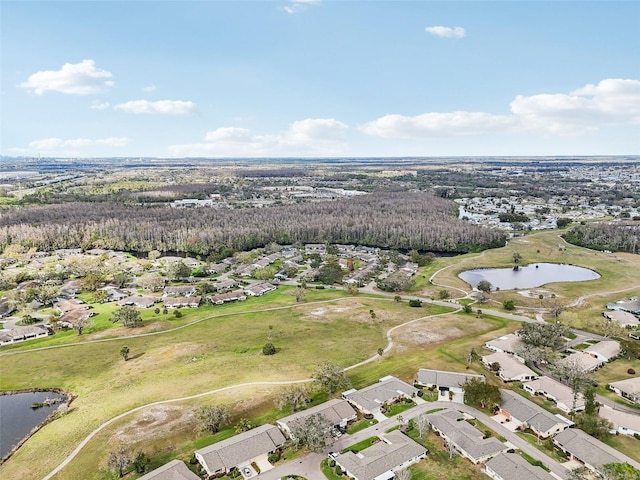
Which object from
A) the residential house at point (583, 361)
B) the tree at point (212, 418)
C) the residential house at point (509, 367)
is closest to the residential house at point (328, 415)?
the tree at point (212, 418)

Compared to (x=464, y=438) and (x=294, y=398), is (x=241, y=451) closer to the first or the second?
(x=294, y=398)

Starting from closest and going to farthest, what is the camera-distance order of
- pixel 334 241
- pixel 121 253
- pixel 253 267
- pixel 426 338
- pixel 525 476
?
pixel 525 476 < pixel 426 338 < pixel 253 267 < pixel 121 253 < pixel 334 241

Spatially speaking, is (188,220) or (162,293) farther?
(188,220)

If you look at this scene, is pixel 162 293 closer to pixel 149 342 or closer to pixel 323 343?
pixel 149 342

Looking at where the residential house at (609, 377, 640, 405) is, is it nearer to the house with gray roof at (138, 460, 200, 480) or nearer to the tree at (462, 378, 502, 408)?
the tree at (462, 378, 502, 408)

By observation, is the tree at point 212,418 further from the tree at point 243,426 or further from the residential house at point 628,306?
the residential house at point 628,306

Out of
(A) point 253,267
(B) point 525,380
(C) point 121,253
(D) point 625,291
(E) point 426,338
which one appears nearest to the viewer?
(B) point 525,380

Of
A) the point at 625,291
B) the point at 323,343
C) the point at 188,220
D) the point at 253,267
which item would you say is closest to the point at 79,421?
the point at 323,343

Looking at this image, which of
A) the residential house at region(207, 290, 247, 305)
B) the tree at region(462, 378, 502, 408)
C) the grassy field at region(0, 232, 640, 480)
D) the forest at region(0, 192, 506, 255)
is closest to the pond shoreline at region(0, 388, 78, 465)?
the grassy field at region(0, 232, 640, 480)
